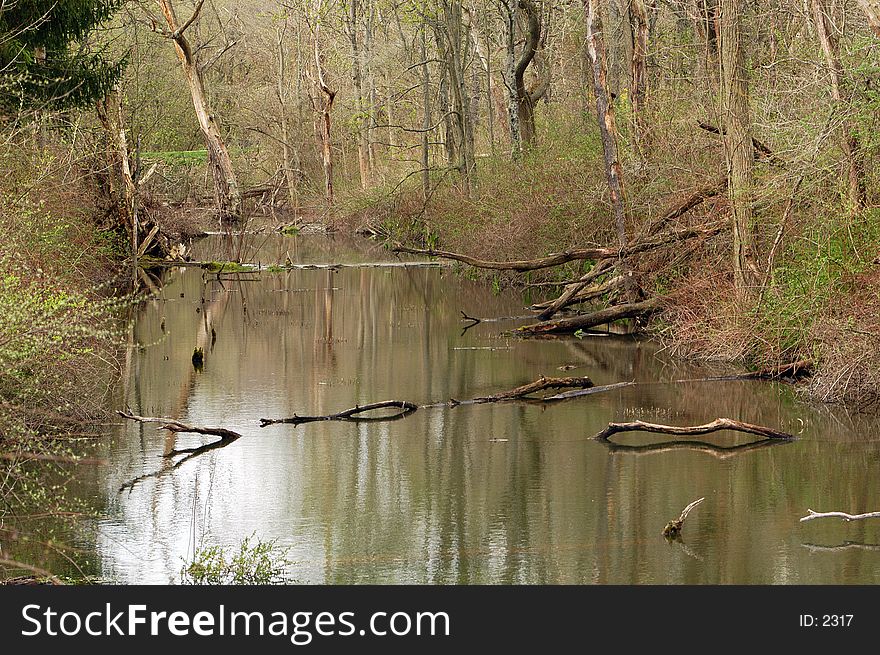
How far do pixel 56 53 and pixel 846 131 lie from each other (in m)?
16.1

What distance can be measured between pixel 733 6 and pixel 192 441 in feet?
34.9

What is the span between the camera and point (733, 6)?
19.1 metres

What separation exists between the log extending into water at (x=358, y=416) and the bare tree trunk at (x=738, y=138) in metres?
5.40

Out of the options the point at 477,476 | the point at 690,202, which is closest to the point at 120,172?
the point at 690,202

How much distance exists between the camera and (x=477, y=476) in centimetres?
1223

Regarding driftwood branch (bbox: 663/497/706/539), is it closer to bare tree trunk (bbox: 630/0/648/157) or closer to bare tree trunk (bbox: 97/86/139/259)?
bare tree trunk (bbox: 630/0/648/157)

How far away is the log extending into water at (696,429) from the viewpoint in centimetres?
1302

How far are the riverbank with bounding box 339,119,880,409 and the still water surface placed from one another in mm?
737

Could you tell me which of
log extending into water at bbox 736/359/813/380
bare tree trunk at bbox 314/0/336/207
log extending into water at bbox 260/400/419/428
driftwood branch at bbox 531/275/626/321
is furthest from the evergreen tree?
bare tree trunk at bbox 314/0/336/207

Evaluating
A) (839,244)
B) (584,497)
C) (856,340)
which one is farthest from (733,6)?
(584,497)

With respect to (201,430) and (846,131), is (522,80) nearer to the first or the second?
(846,131)

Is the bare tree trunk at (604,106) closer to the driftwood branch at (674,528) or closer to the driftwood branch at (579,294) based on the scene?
the driftwood branch at (579,294)

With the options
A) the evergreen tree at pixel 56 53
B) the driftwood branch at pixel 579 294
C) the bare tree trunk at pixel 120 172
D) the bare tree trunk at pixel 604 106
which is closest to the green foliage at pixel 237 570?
the driftwood branch at pixel 579 294

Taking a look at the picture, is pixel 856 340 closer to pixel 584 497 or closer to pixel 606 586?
pixel 584 497
